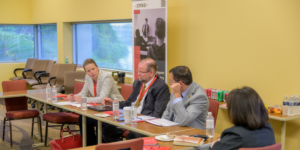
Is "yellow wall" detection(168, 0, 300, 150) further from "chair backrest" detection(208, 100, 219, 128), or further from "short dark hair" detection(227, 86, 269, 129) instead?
"short dark hair" detection(227, 86, 269, 129)

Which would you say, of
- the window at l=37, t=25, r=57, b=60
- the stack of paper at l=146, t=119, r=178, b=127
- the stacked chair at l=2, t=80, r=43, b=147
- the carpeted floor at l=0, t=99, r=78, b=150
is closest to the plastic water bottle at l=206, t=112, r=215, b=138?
the stack of paper at l=146, t=119, r=178, b=127

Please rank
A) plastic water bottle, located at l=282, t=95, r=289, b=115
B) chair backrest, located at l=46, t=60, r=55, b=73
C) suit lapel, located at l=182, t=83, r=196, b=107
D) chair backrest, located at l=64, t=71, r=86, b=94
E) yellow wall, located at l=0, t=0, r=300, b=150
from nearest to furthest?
suit lapel, located at l=182, t=83, r=196, b=107 → plastic water bottle, located at l=282, t=95, r=289, b=115 → yellow wall, located at l=0, t=0, r=300, b=150 → chair backrest, located at l=64, t=71, r=86, b=94 → chair backrest, located at l=46, t=60, r=55, b=73

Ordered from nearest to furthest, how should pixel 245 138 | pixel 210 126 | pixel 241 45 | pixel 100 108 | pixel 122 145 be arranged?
pixel 245 138
pixel 122 145
pixel 210 126
pixel 100 108
pixel 241 45

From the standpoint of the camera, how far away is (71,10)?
8.14 metres

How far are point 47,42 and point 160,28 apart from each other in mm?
5715

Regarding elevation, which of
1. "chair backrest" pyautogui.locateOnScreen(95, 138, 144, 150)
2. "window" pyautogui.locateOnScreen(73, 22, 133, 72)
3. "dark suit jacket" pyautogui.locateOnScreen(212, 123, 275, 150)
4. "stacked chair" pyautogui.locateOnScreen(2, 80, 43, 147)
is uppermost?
"window" pyautogui.locateOnScreen(73, 22, 133, 72)

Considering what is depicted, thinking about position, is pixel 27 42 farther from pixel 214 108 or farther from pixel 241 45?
pixel 214 108

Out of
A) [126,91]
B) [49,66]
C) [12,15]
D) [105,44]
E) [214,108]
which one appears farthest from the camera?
[12,15]

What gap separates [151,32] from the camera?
5.25 metres

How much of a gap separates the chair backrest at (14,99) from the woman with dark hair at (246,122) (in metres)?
4.01

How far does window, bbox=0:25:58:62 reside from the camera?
960cm

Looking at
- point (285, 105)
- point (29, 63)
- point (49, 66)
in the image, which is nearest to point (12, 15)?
point (29, 63)

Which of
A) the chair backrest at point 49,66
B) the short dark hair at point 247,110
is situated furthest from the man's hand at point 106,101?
the chair backrest at point 49,66

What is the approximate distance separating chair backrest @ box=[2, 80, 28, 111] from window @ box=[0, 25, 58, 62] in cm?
427
